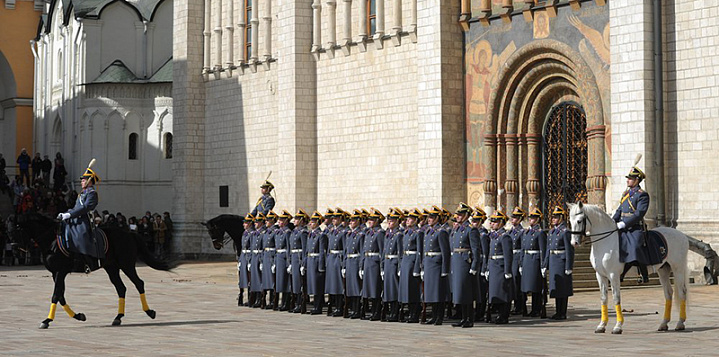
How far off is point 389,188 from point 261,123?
6792 millimetres

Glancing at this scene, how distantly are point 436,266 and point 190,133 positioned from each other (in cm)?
2214

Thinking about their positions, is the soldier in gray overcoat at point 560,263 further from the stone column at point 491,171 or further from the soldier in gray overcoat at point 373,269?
the stone column at point 491,171

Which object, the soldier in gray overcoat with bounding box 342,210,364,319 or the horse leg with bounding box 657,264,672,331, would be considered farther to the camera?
the soldier in gray overcoat with bounding box 342,210,364,319

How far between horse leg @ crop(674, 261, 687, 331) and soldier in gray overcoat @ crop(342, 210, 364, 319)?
15.5ft

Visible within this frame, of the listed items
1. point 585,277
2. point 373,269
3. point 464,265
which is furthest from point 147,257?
point 585,277

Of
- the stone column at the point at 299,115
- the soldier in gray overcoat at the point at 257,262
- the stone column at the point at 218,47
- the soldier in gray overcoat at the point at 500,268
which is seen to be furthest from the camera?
the stone column at the point at 218,47

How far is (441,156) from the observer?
26.6 meters

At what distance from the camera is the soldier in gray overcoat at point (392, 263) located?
662 inches

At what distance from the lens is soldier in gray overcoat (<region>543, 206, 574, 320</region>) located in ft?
54.8

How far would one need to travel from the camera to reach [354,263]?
17562 millimetres

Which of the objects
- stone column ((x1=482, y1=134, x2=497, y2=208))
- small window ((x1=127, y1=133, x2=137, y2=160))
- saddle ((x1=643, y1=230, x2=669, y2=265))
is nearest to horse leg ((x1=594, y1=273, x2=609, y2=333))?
saddle ((x1=643, y1=230, x2=669, y2=265))

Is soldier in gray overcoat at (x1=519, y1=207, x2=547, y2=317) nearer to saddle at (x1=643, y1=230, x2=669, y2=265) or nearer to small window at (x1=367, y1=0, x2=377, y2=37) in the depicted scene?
saddle at (x1=643, y1=230, x2=669, y2=265)

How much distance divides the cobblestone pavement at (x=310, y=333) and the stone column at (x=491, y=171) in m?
5.44

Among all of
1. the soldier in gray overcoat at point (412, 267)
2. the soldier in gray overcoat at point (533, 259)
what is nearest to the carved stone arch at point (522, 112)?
the soldier in gray overcoat at point (533, 259)
